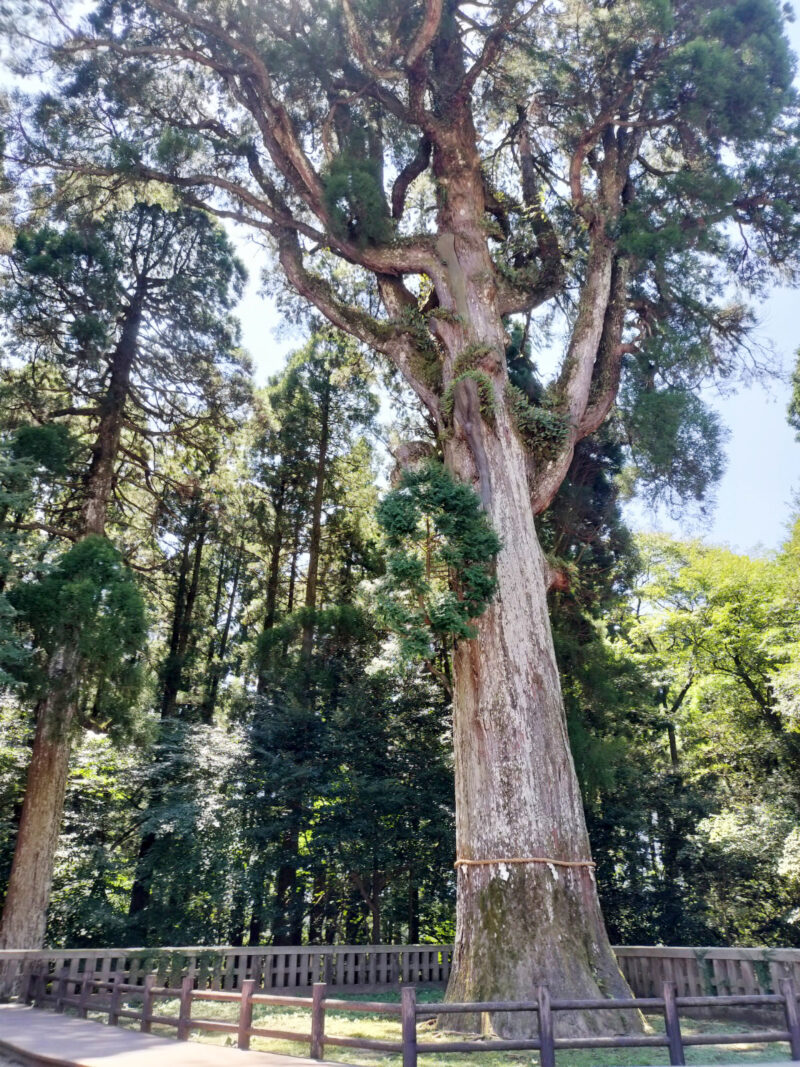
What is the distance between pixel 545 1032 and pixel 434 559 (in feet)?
14.7

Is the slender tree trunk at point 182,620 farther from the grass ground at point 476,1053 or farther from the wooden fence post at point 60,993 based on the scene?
the grass ground at point 476,1053

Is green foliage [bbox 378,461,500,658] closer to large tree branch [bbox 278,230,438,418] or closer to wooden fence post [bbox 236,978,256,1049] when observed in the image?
large tree branch [bbox 278,230,438,418]

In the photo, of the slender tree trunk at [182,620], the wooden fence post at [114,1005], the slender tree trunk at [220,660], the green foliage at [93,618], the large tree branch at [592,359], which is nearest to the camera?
the wooden fence post at [114,1005]

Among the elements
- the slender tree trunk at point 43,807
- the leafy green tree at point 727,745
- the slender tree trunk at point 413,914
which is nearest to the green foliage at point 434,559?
the slender tree trunk at point 43,807

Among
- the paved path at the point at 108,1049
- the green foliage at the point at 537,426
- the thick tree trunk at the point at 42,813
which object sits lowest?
the paved path at the point at 108,1049

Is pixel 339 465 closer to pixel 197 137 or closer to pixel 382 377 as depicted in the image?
pixel 382 377

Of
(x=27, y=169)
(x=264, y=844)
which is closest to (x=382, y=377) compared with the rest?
(x=27, y=169)

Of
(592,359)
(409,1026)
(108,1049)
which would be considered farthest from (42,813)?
(592,359)

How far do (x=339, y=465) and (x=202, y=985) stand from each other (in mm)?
12546

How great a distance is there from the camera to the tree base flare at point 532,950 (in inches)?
252

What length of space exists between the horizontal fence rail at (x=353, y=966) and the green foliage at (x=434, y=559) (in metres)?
3.87

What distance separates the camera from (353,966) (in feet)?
37.8

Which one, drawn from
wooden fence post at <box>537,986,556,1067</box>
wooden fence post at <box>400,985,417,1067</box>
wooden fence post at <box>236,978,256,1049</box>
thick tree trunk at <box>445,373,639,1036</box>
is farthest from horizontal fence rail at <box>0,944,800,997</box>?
wooden fence post at <box>400,985,417,1067</box>

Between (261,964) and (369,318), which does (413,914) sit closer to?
(261,964)
